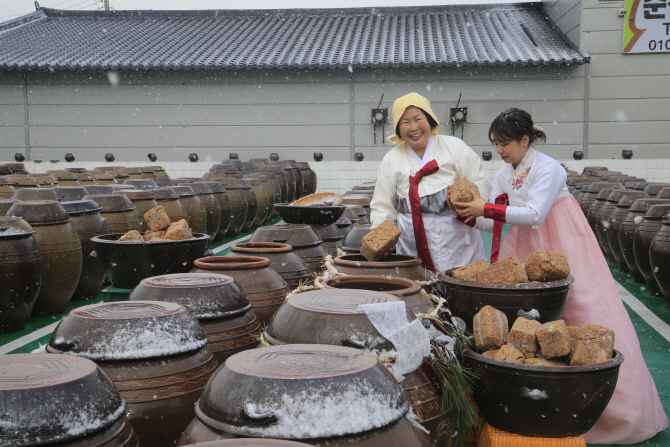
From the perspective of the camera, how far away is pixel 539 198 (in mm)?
3277

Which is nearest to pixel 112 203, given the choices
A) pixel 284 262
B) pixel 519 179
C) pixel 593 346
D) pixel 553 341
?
pixel 284 262

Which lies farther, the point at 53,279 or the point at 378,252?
the point at 53,279

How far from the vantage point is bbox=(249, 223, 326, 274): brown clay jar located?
4473mm

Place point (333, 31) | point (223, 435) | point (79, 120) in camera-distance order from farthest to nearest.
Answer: point (333, 31) → point (79, 120) → point (223, 435)

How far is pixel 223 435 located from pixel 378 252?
182 centimetres

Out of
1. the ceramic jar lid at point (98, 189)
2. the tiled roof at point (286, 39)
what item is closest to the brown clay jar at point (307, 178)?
the tiled roof at point (286, 39)

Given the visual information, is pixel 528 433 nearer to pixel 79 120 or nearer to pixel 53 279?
pixel 53 279

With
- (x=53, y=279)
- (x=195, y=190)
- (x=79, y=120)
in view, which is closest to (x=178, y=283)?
(x=53, y=279)

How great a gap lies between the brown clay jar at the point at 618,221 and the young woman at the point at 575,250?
4452 millimetres

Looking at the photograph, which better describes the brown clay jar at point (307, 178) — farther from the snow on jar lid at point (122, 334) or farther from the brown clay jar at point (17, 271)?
the snow on jar lid at point (122, 334)

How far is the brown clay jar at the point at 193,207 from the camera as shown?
7.74 metres

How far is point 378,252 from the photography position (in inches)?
127

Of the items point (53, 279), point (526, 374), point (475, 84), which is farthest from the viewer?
point (475, 84)

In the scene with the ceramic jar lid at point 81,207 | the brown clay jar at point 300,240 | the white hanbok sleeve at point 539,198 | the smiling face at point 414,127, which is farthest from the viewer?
the ceramic jar lid at point 81,207
